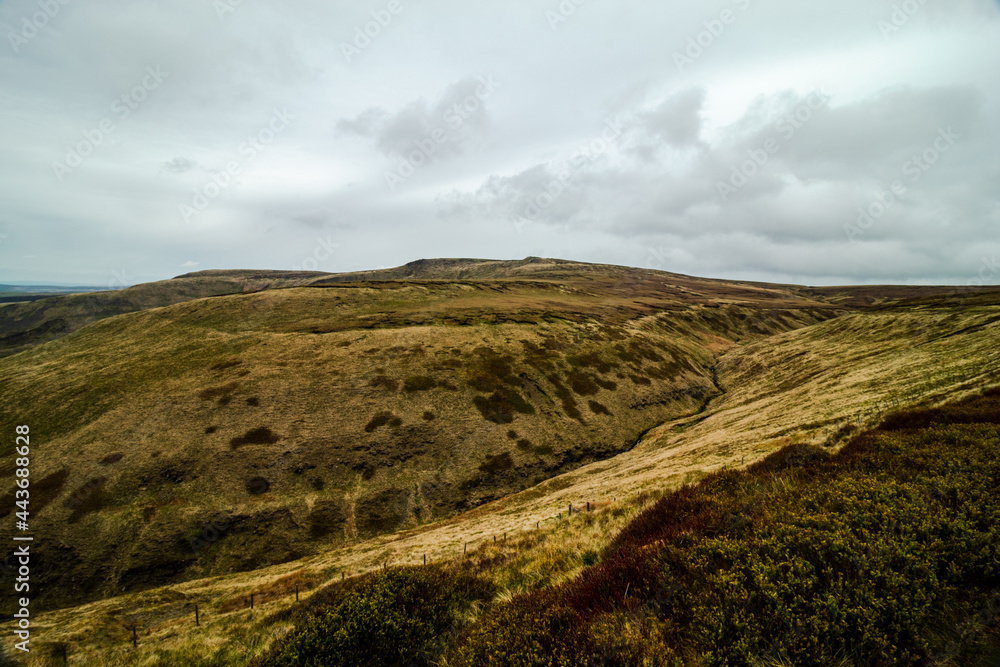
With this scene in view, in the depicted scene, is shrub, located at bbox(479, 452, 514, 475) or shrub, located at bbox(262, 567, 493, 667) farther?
shrub, located at bbox(479, 452, 514, 475)

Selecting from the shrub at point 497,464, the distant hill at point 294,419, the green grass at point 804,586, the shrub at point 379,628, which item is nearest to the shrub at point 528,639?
the green grass at point 804,586

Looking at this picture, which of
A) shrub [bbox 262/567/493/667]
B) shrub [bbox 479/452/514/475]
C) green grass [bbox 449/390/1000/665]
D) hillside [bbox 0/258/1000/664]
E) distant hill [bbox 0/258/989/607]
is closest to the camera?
green grass [bbox 449/390/1000/665]

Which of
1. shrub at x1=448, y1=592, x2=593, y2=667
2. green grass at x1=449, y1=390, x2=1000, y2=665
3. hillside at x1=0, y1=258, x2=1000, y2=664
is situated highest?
green grass at x1=449, y1=390, x2=1000, y2=665

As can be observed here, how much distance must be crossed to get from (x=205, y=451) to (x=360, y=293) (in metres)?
75.3

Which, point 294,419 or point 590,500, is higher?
point 590,500

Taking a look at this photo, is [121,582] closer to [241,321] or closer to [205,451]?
[205,451]

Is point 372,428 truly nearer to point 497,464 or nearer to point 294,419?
point 294,419

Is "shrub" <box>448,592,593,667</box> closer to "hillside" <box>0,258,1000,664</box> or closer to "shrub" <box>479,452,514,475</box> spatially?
"hillside" <box>0,258,1000,664</box>

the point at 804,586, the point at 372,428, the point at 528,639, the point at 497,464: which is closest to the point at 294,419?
the point at 372,428

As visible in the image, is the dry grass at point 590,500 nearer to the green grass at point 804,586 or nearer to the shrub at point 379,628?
the shrub at point 379,628

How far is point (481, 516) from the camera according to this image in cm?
3828

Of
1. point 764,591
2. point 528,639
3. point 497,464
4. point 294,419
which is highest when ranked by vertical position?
point 764,591

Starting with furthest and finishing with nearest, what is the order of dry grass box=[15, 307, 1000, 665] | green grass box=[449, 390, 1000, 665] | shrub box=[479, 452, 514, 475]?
shrub box=[479, 452, 514, 475] < dry grass box=[15, 307, 1000, 665] < green grass box=[449, 390, 1000, 665]

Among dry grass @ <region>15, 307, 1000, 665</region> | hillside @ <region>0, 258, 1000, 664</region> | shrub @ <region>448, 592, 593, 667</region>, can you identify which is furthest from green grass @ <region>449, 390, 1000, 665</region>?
dry grass @ <region>15, 307, 1000, 665</region>
